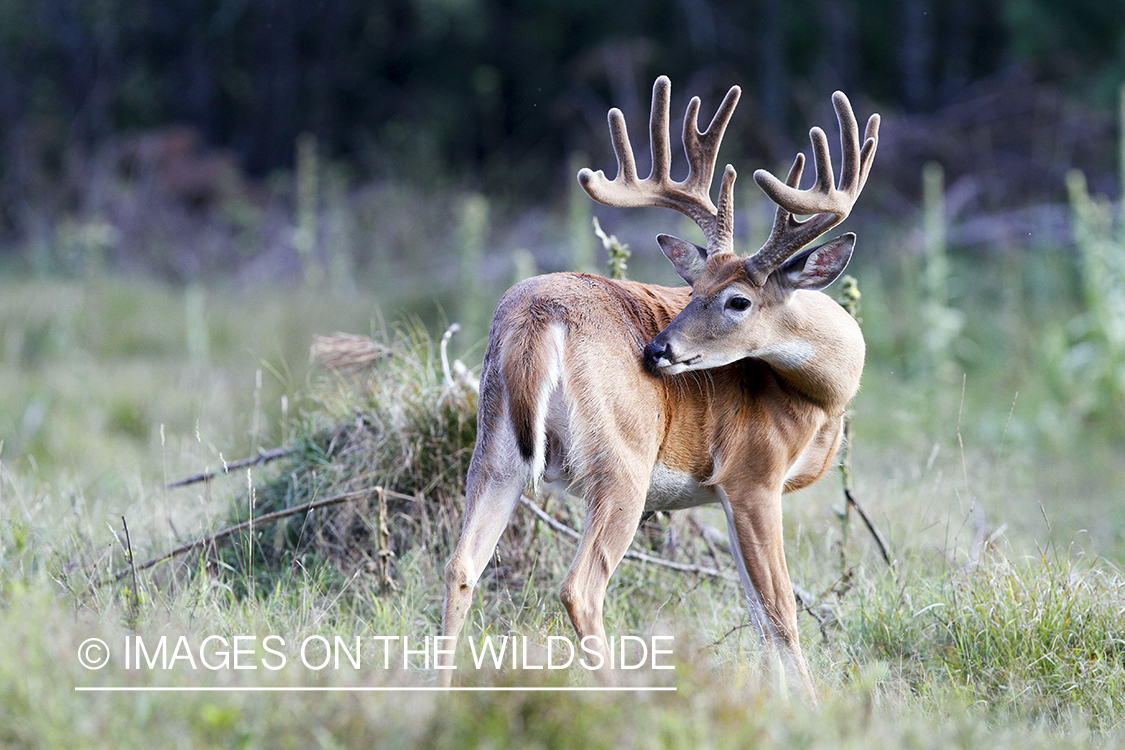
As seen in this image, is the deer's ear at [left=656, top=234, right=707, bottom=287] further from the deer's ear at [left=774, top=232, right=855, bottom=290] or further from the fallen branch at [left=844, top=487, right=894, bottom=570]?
the fallen branch at [left=844, top=487, right=894, bottom=570]

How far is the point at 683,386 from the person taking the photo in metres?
3.32

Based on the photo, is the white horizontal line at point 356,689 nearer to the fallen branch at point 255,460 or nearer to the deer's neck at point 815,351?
the deer's neck at point 815,351

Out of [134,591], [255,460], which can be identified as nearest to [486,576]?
[255,460]

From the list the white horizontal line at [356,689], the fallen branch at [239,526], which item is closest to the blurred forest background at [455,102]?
the fallen branch at [239,526]


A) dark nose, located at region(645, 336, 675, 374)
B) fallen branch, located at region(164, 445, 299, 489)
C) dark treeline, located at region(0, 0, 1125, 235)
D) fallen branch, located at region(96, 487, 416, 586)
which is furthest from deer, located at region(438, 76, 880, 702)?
dark treeline, located at region(0, 0, 1125, 235)

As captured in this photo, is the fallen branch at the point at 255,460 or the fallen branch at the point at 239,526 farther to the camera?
the fallen branch at the point at 255,460

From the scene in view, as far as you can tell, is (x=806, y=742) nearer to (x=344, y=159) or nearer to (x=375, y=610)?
(x=375, y=610)

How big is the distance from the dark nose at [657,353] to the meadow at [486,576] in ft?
2.51

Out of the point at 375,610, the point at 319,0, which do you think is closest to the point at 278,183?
Result: the point at 319,0

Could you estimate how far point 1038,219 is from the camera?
34.6 ft

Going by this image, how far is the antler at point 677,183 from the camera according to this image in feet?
11.2

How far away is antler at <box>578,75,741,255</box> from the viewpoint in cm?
Result: 340

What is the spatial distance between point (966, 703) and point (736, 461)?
0.93 meters

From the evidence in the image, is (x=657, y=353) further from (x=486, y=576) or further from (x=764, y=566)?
(x=486, y=576)
